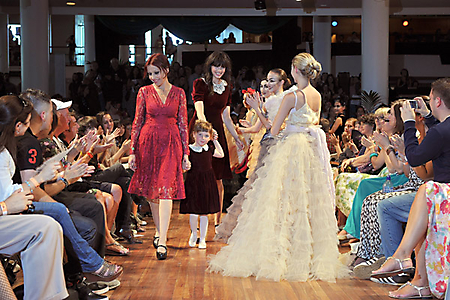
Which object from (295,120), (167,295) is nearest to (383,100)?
(295,120)

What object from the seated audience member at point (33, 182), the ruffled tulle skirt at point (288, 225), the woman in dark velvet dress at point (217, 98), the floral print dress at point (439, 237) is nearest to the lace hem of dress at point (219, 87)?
the woman in dark velvet dress at point (217, 98)

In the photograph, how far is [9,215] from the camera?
2.60 metres

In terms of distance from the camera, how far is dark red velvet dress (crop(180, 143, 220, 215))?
4742 millimetres

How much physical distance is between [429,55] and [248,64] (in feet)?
19.0

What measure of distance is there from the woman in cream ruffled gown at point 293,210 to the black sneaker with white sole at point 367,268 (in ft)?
0.26

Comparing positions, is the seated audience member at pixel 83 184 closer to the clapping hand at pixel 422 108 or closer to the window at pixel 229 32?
the clapping hand at pixel 422 108

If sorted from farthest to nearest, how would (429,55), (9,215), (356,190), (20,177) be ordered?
(429,55), (356,190), (20,177), (9,215)

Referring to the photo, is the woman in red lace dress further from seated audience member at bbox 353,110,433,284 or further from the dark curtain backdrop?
the dark curtain backdrop

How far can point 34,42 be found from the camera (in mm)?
10859

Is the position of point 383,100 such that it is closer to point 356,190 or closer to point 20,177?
point 356,190

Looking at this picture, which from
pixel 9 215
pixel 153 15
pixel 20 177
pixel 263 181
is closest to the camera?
pixel 9 215

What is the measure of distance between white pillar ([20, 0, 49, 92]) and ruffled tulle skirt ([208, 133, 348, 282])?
800 centimetres

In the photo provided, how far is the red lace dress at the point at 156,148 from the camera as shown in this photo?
4434 mm

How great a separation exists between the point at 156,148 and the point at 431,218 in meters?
2.23
